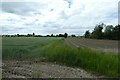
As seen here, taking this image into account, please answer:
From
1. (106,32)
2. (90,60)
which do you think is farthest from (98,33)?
(90,60)

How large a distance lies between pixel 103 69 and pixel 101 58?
42.0 inches

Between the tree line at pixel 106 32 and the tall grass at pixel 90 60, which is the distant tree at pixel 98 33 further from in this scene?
the tall grass at pixel 90 60

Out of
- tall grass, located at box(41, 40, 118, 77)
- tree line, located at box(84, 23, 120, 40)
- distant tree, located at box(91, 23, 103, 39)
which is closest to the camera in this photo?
tall grass, located at box(41, 40, 118, 77)

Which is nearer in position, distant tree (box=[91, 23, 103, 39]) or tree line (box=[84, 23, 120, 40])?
tree line (box=[84, 23, 120, 40])

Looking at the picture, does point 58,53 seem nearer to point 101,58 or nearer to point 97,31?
point 101,58

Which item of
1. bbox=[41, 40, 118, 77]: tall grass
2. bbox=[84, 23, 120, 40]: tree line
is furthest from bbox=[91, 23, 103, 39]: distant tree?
bbox=[41, 40, 118, 77]: tall grass

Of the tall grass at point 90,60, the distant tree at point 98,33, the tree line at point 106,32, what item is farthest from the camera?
the distant tree at point 98,33

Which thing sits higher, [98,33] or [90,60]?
[98,33]

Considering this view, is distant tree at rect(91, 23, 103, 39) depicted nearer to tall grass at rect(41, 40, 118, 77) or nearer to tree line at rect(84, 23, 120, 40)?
tree line at rect(84, 23, 120, 40)

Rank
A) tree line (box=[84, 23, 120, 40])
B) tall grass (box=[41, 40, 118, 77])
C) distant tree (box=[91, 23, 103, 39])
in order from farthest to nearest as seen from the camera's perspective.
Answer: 1. distant tree (box=[91, 23, 103, 39])
2. tree line (box=[84, 23, 120, 40])
3. tall grass (box=[41, 40, 118, 77])

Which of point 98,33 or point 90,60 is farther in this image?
point 98,33

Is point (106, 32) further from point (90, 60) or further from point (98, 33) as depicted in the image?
point (90, 60)

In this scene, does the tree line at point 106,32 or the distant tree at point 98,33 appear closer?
the tree line at point 106,32

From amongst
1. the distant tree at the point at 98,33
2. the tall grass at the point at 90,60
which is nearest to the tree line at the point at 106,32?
the distant tree at the point at 98,33
